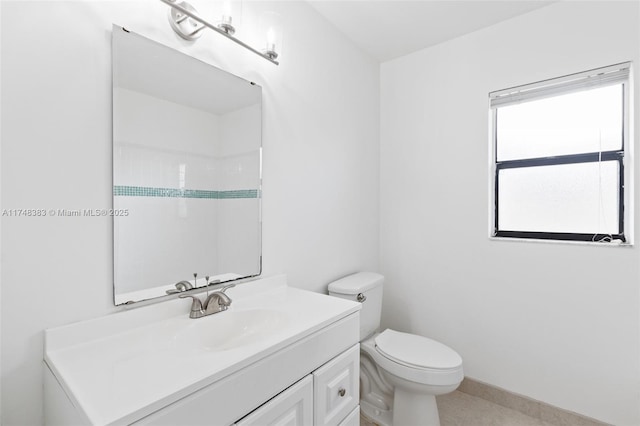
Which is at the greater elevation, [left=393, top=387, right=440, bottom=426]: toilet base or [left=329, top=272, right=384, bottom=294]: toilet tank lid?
[left=329, top=272, right=384, bottom=294]: toilet tank lid

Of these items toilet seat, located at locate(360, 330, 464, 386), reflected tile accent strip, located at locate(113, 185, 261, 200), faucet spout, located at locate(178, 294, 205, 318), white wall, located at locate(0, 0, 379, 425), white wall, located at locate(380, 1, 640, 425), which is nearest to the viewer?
white wall, located at locate(0, 0, 379, 425)

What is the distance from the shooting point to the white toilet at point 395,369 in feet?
4.91

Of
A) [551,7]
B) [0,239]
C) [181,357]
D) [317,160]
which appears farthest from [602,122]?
[0,239]

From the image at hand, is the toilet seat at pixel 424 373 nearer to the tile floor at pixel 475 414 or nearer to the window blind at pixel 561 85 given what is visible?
the tile floor at pixel 475 414

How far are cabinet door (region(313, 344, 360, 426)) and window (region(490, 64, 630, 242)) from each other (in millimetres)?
1361

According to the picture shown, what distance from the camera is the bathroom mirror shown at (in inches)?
39.6

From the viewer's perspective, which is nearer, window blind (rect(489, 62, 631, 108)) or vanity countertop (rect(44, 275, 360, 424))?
vanity countertop (rect(44, 275, 360, 424))

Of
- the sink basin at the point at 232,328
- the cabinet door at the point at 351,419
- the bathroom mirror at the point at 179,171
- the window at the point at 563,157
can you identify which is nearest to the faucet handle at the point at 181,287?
the bathroom mirror at the point at 179,171

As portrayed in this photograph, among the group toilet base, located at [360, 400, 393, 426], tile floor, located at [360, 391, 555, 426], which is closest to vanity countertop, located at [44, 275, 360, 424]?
toilet base, located at [360, 400, 393, 426]

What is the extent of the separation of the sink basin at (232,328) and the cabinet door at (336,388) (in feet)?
0.78

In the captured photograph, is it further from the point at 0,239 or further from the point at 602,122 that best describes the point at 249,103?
the point at 602,122

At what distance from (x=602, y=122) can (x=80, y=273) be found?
2521 mm

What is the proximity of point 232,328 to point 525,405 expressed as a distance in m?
1.85

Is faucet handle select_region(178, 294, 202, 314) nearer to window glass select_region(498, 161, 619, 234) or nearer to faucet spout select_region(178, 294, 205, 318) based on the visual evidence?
faucet spout select_region(178, 294, 205, 318)
